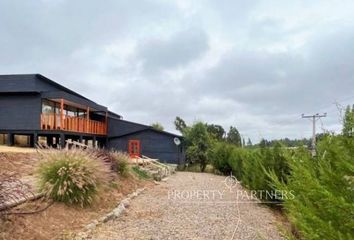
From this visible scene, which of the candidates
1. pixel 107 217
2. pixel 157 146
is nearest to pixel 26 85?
pixel 157 146

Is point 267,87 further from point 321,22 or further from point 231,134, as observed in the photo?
point 231,134

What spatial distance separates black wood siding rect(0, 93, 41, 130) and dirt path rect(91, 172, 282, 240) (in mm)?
12728

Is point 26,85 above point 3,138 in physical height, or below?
above

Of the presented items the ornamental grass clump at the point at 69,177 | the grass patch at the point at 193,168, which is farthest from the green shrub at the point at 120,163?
the grass patch at the point at 193,168

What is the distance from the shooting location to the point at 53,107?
2458 cm

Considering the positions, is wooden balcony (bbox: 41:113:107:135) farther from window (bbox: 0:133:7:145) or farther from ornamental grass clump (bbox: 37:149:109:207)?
ornamental grass clump (bbox: 37:149:109:207)

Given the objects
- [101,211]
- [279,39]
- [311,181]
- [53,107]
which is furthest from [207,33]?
[311,181]

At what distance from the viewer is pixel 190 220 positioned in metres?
7.95

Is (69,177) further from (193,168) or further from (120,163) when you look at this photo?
(193,168)

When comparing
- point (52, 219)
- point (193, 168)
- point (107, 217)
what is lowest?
point (193, 168)

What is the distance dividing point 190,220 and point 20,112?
17076mm

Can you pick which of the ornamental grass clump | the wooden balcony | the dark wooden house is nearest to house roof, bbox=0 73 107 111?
the dark wooden house

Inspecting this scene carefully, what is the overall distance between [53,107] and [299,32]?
55.3 ft

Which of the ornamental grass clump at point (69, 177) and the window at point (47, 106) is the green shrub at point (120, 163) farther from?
the window at point (47, 106)
